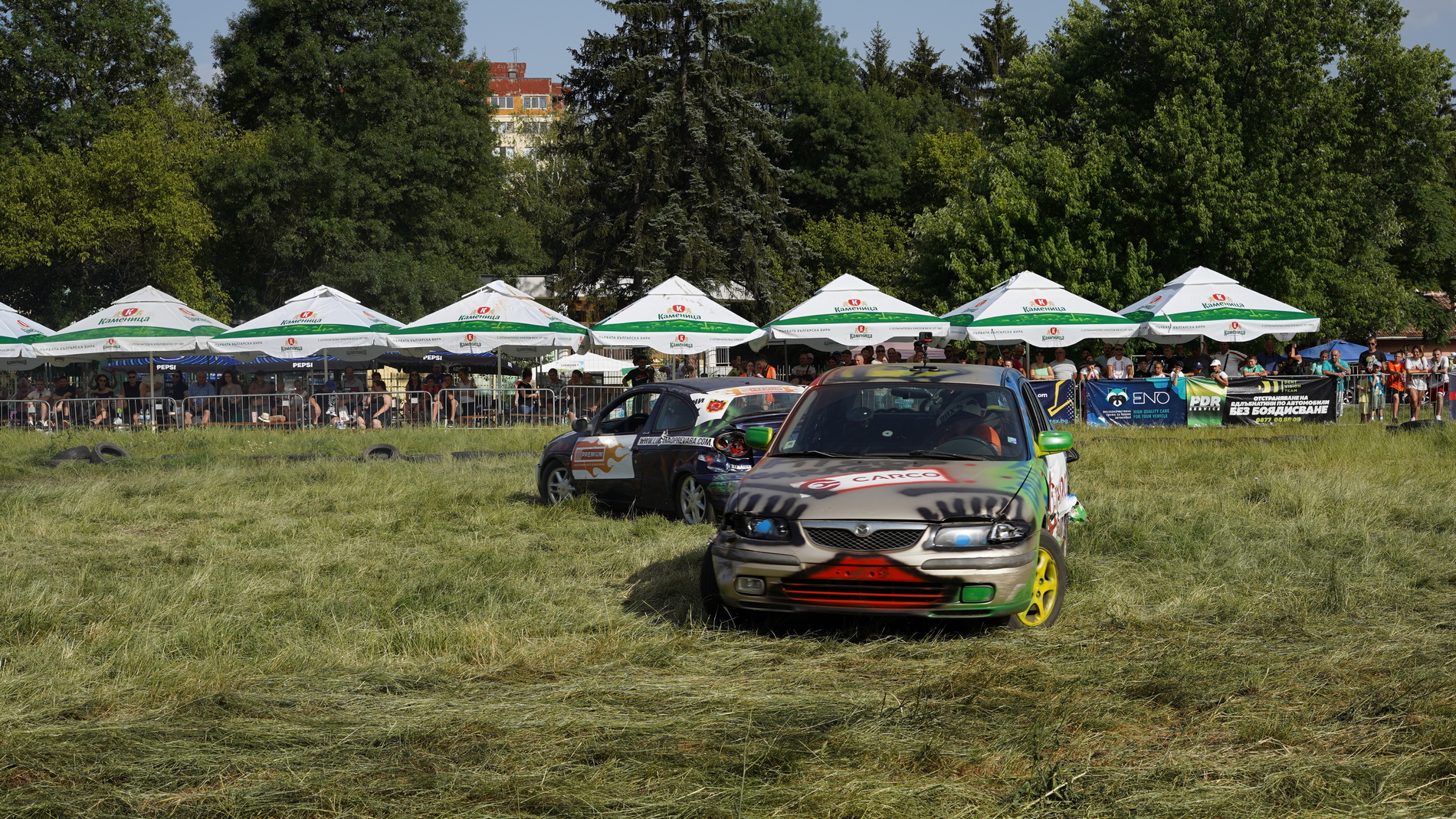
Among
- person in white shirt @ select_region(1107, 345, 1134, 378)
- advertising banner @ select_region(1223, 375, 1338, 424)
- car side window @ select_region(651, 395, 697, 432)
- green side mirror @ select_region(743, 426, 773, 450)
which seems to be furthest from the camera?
person in white shirt @ select_region(1107, 345, 1134, 378)

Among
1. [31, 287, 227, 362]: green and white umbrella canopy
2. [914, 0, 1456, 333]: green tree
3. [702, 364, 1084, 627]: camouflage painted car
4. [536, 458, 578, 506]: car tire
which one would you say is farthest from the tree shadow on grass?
[914, 0, 1456, 333]: green tree

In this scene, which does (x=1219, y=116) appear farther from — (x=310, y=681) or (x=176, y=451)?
(x=310, y=681)

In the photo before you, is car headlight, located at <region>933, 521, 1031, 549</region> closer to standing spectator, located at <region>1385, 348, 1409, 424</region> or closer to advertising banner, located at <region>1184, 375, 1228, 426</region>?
advertising banner, located at <region>1184, 375, 1228, 426</region>

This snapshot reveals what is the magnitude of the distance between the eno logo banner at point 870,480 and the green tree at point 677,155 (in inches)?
1504

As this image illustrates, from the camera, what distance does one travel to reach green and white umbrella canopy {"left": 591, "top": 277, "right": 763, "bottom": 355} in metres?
25.5

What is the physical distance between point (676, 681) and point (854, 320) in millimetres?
19963

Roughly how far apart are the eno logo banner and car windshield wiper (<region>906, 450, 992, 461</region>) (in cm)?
33

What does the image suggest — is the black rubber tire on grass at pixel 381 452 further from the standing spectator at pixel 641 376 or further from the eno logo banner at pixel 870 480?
the eno logo banner at pixel 870 480

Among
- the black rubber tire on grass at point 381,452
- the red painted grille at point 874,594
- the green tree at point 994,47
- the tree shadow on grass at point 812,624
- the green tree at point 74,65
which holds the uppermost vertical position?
the green tree at point 994,47

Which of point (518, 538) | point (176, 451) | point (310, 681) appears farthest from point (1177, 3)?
point (310, 681)

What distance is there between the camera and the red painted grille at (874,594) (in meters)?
A: 6.73

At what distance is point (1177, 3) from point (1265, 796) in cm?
3889

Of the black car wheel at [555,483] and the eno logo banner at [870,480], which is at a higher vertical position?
the eno logo banner at [870,480]

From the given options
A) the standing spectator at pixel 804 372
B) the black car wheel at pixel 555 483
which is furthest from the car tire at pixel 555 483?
the standing spectator at pixel 804 372
